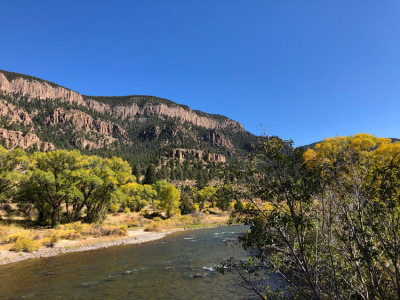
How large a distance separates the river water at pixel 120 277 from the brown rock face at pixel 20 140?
16459 centimetres

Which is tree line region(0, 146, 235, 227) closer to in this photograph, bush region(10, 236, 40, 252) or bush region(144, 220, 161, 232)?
bush region(10, 236, 40, 252)

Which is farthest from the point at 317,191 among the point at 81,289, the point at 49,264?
the point at 49,264

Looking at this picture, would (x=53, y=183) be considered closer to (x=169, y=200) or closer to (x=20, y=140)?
(x=169, y=200)

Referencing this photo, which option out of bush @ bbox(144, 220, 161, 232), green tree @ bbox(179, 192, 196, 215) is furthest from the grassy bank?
green tree @ bbox(179, 192, 196, 215)

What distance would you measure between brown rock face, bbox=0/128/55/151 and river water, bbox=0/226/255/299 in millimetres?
164587

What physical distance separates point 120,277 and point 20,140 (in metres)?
186

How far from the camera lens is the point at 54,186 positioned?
3109 cm

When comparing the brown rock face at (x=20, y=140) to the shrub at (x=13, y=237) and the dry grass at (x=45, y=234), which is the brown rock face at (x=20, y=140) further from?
the shrub at (x=13, y=237)

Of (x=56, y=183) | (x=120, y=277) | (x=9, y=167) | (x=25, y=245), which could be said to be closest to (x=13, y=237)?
(x=25, y=245)

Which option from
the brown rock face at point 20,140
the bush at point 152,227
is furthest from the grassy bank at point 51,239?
the brown rock face at point 20,140

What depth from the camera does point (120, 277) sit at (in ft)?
51.1

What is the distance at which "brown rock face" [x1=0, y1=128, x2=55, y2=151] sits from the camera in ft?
486

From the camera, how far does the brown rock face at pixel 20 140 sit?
486ft

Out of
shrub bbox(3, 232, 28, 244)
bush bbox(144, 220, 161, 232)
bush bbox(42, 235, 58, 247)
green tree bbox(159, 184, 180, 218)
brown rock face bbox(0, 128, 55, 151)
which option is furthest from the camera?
brown rock face bbox(0, 128, 55, 151)
